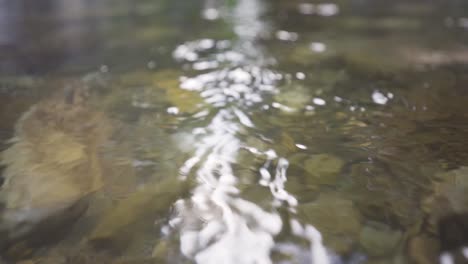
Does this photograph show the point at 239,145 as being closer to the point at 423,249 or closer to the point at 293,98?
the point at 293,98

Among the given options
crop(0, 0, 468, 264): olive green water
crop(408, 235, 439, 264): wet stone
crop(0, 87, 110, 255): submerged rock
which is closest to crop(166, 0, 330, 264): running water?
crop(0, 0, 468, 264): olive green water

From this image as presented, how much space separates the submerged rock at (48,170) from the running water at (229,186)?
29 cm

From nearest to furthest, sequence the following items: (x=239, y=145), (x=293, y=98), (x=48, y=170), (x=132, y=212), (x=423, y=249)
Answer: (x=423, y=249) < (x=132, y=212) < (x=48, y=170) < (x=239, y=145) < (x=293, y=98)

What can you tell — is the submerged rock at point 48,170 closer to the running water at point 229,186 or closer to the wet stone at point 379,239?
the running water at point 229,186

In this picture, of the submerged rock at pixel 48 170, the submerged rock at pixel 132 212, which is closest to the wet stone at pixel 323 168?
the submerged rock at pixel 132 212

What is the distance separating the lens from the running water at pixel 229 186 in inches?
32.2

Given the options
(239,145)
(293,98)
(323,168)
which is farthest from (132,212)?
(293,98)

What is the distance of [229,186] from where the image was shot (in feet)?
3.31

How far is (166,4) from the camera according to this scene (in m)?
3.92

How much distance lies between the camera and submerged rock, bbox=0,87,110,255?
891 mm

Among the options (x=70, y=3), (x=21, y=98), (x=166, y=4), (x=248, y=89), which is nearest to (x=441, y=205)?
(x=248, y=89)

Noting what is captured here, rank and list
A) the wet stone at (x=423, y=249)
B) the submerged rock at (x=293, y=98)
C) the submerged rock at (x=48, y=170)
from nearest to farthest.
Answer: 1. the wet stone at (x=423, y=249)
2. the submerged rock at (x=48, y=170)
3. the submerged rock at (x=293, y=98)

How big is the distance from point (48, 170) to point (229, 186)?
1.77 ft

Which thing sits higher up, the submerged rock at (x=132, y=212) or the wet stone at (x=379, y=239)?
the wet stone at (x=379, y=239)
